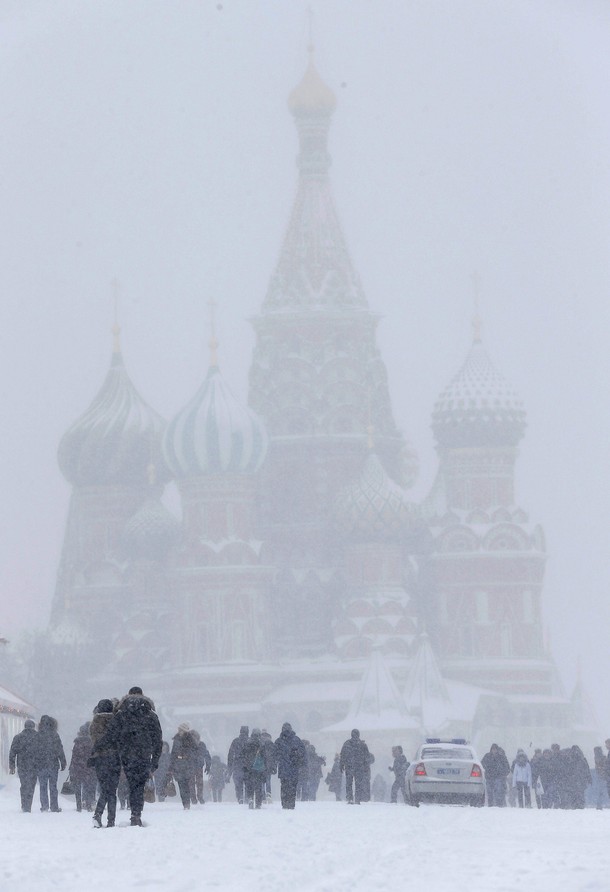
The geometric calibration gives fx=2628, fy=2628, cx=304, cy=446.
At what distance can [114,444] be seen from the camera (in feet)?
349

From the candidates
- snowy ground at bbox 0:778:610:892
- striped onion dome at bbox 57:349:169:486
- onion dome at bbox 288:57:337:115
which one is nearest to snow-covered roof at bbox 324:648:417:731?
striped onion dome at bbox 57:349:169:486

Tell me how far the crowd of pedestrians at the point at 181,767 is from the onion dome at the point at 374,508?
Answer: 54.6 meters

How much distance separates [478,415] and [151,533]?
44.6 feet

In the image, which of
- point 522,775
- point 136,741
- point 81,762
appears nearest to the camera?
point 136,741

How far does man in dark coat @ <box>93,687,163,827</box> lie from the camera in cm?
2244

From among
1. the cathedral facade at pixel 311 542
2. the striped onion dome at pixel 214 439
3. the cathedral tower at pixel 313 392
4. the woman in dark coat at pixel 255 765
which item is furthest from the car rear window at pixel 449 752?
the cathedral tower at pixel 313 392

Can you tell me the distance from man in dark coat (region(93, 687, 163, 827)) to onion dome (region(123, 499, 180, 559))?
79.6 metres

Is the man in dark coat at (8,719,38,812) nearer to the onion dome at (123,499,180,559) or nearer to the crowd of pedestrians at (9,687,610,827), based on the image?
the crowd of pedestrians at (9,687,610,827)

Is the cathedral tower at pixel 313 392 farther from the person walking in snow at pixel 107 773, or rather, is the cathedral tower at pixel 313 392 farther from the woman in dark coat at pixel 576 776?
the person walking in snow at pixel 107 773

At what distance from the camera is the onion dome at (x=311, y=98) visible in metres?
108

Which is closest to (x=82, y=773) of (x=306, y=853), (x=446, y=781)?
(x=446, y=781)

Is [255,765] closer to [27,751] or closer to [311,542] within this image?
[27,751]

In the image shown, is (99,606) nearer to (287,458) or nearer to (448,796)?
(287,458)

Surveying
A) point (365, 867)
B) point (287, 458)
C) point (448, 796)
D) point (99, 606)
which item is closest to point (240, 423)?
point (287, 458)
